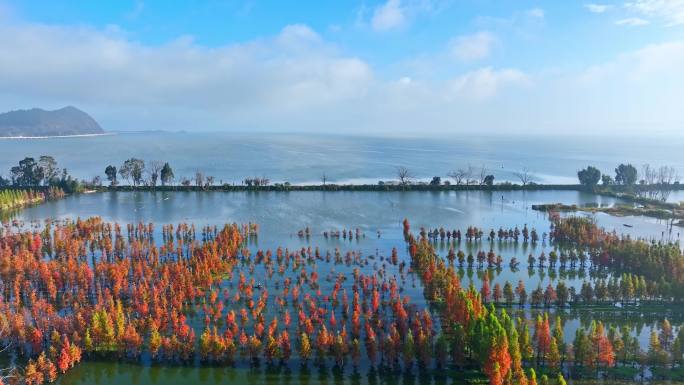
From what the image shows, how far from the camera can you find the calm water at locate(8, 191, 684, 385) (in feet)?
84.4

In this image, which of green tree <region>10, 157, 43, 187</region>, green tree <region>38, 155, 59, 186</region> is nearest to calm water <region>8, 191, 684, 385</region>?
green tree <region>38, 155, 59, 186</region>

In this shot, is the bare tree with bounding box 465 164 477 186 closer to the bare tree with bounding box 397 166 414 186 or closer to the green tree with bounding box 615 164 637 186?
the bare tree with bounding box 397 166 414 186

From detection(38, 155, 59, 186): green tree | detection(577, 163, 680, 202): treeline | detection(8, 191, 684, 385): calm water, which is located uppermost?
detection(38, 155, 59, 186): green tree

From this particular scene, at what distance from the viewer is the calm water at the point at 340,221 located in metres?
25.7

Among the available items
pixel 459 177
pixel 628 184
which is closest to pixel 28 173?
pixel 459 177

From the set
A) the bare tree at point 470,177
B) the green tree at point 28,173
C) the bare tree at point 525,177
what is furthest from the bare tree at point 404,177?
the green tree at point 28,173

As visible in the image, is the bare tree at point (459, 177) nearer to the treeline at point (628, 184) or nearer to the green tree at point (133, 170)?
the treeline at point (628, 184)

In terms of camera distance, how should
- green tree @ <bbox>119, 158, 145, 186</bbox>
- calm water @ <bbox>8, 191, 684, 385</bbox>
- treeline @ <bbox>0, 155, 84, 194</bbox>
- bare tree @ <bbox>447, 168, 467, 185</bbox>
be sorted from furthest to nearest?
bare tree @ <bbox>447, 168, 467, 185</bbox> → green tree @ <bbox>119, 158, 145, 186</bbox> → treeline @ <bbox>0, 155, 84, 194</bbox> → calm water @ <bbox>8, 191, 684, 385</bbox>

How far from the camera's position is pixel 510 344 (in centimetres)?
2425

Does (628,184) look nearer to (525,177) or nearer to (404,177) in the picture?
(525,177)

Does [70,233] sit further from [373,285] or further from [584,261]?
[584,261]

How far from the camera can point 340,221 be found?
62281 millimetres

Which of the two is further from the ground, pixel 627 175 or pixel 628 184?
pixel 627 175

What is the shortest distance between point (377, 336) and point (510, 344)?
8.50 metres
